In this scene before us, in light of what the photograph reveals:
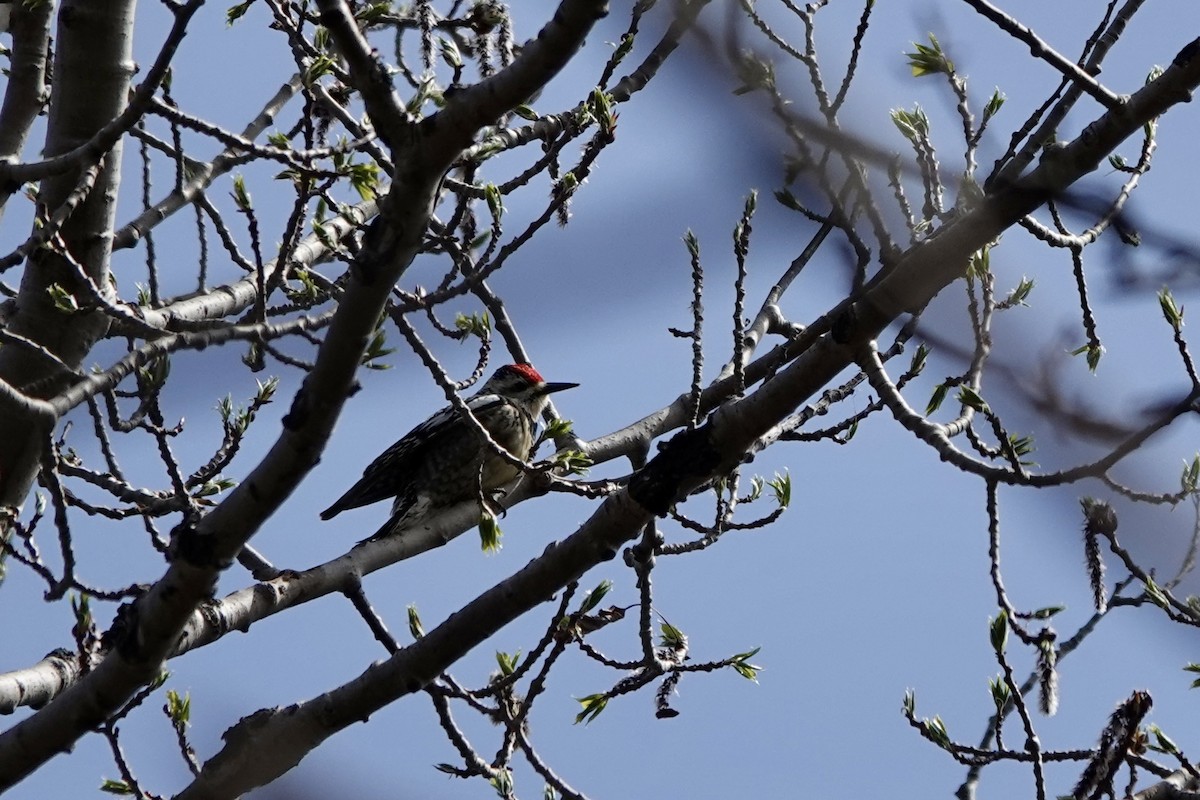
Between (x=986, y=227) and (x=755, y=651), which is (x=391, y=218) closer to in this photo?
(x=986, y=227)

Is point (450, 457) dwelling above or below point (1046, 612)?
above

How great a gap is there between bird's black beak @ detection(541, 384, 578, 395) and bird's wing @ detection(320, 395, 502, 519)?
0.50 meters

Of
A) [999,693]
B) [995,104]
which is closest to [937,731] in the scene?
[999,693]

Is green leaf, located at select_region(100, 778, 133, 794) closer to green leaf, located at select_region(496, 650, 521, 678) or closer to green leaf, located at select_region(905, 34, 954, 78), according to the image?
green leaf, located at select_region(496, 650, 521, 678)

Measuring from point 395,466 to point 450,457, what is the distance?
1.55 feet

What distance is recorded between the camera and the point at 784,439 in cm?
386

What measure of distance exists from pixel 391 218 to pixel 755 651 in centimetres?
203

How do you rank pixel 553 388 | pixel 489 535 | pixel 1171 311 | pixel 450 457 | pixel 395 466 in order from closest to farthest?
1. pixel 1171 311
2. pixel 489 535
3. pixel 450 457
4. pixel 395 466
5. pixel 553 388

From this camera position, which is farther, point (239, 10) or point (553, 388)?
point (553, 388)

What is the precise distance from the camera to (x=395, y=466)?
604cm

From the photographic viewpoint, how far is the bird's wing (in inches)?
235

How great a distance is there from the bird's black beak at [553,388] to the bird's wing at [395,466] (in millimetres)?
502

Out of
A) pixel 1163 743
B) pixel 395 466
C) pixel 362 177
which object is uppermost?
pixel 395 466

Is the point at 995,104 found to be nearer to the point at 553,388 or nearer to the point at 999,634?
the point at 999,634
